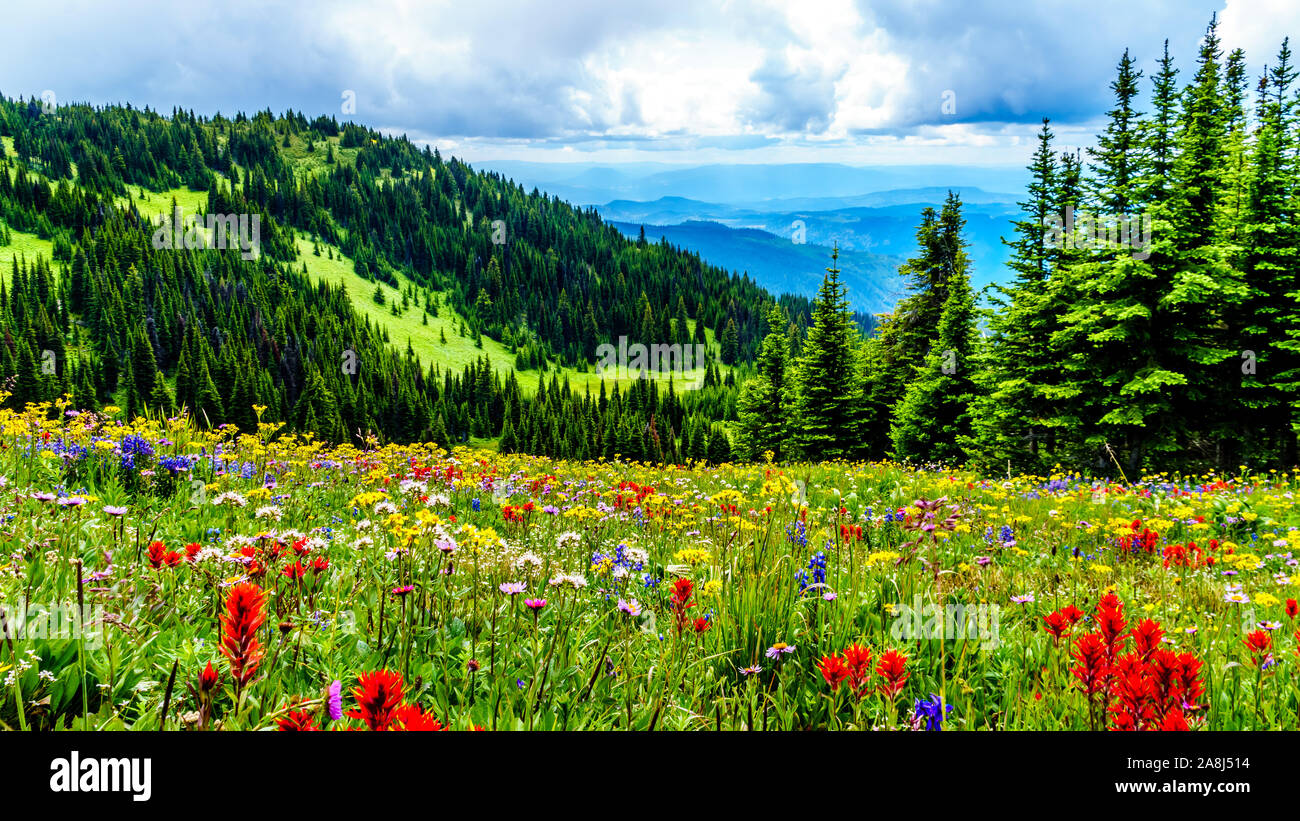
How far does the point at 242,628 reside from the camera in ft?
4.41

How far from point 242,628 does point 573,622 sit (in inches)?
74.6

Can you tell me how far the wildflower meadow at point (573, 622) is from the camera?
1.91 metres

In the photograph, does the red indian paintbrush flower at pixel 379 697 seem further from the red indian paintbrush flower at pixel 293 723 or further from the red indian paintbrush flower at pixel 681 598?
the red indian paintbrush flower at pixel 681 598

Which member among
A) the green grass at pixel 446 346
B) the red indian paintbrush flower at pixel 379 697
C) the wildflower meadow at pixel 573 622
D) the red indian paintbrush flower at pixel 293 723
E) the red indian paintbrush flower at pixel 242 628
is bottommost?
the wildflower meadow at pixel 573 622

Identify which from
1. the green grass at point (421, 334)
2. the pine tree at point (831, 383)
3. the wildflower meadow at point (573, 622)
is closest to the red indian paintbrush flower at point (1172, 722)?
the wildflower meadow at point (573, 622)

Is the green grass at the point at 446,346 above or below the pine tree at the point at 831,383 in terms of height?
above

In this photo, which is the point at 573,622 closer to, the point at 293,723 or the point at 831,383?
the point at 293,723

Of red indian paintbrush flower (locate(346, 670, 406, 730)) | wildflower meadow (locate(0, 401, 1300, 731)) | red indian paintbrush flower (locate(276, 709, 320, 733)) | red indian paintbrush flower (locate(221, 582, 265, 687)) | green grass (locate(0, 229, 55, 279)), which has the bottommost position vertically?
wildflower meadow (locate(0, 401, 1300, 731))

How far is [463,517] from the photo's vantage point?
5863 millimetres

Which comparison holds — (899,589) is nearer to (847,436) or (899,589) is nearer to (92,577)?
(92,577)

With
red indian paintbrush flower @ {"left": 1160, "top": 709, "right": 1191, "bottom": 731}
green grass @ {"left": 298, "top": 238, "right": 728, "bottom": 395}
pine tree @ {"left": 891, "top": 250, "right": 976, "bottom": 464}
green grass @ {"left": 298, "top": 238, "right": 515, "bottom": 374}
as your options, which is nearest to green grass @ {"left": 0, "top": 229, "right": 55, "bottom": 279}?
green grass @ {"left": 298, "top": 238, "right": 515, "bottom": 374}

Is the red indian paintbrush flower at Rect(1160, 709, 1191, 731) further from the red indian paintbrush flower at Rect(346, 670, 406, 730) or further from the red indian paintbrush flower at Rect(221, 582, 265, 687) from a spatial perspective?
the red indian paintbrush flower at Rect(221, 582, 265, 687)

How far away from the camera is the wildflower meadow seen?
191 cm
